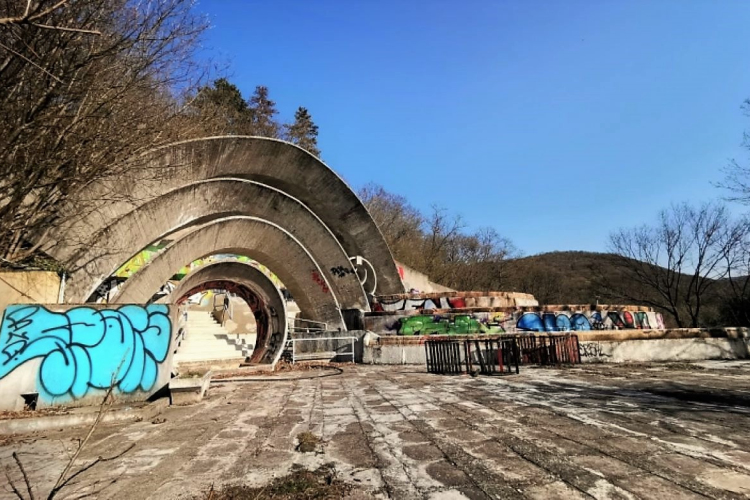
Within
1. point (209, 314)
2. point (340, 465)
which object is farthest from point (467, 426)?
point (209, 314)

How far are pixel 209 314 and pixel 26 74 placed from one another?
56.3ft

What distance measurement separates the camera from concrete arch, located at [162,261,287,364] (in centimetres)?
1513

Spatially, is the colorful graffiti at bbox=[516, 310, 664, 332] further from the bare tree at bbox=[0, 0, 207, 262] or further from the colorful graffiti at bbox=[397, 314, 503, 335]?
the bare tree at bbox=[0, 0, 207, 262]

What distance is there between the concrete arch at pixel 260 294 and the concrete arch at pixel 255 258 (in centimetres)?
85

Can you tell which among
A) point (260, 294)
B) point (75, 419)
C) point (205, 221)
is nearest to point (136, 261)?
point (205, 221)

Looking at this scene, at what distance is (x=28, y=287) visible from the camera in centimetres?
964

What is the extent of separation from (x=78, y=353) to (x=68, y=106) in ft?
21.7

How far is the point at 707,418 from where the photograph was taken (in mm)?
5895

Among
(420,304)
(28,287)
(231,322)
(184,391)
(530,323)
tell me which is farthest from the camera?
(420,304)

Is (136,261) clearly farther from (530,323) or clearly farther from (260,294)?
(530,323)

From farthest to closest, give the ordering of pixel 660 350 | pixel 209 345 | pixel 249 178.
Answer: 1. pixel 249 178
2. pixel 209 345
3. pixel 660 350

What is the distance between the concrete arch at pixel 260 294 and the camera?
1513cm

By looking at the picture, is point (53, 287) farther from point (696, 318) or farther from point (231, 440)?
point (696, 318)

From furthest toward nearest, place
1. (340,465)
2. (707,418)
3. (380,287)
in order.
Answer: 1. (380,287)
2. (707,418)
3. (340,465)
